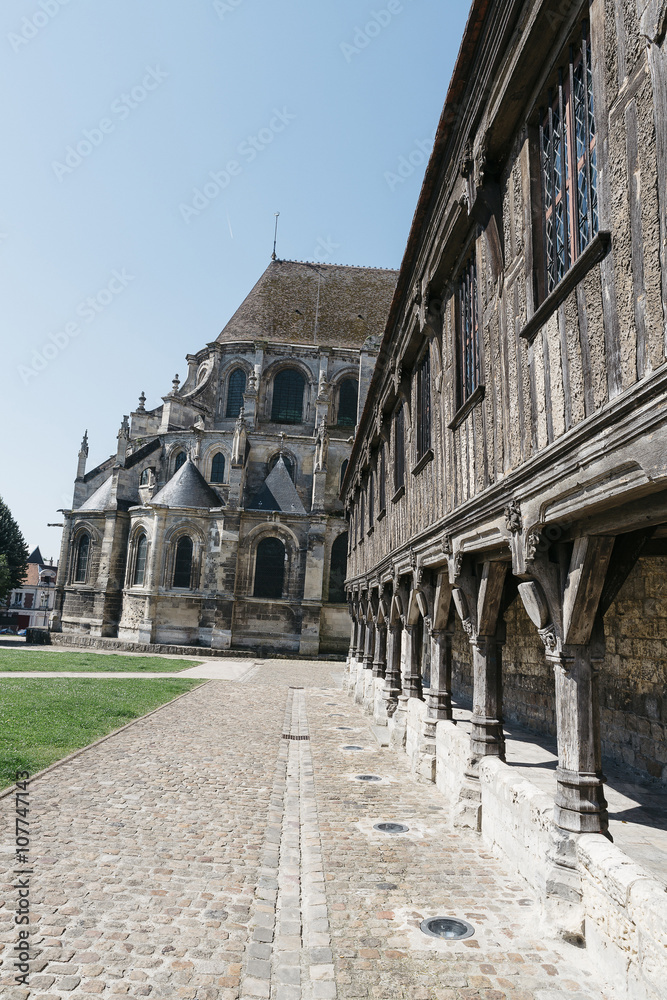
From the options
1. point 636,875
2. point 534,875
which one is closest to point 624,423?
point 636,875

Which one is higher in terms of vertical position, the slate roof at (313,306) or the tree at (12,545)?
the slate roof at (313,306)

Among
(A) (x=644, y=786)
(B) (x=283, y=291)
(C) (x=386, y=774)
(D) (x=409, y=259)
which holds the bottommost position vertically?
(C) (x=386, y=774)

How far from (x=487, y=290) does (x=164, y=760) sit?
683cm

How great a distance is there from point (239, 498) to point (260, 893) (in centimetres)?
2566

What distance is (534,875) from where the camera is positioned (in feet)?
13.2

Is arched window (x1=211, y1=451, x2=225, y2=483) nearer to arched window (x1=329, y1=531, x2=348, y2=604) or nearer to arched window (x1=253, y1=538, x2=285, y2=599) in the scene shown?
arched window (x1=253, y1=538, x2=285, y2=599)

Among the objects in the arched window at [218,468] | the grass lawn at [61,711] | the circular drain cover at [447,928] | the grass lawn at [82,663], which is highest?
the arched window at [218,468]

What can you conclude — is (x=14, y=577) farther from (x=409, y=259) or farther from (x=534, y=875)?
(x=534, y=875)

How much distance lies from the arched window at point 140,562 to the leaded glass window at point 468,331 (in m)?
26.1

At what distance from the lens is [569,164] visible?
3695 millimetres

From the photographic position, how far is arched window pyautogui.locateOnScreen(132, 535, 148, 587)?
29.9 metres

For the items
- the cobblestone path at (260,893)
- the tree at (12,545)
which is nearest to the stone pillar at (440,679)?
the cobblestone path at (260,893)

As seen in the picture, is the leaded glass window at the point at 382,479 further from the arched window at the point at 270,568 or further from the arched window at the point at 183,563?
the arched window at the point at 183,563

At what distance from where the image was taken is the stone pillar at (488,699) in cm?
555
